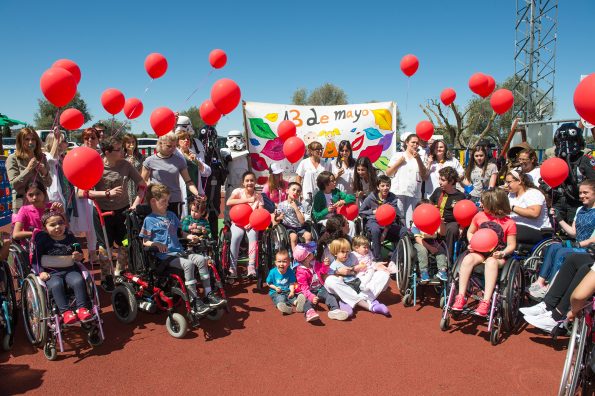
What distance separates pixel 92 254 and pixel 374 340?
330cm

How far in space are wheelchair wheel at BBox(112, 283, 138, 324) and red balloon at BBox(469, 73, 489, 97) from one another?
5355mm

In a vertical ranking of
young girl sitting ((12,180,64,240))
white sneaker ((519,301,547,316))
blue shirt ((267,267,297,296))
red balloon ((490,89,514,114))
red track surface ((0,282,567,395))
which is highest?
red balloon ((490,89,514,114))

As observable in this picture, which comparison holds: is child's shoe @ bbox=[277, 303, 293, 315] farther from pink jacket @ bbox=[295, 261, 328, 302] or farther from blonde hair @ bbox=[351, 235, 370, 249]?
blonde hair @ bbox=[351, 235, 370, 249]

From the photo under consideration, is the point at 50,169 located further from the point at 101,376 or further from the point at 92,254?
the point at 101,376

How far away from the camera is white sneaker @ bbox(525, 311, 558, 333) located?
3.30 m

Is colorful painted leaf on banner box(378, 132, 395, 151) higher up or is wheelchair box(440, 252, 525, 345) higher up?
colorful painted leaf on banner box(378, 132, 395, 151)

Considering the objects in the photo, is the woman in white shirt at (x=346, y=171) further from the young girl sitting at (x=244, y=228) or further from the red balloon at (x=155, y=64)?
the red balloon at (x=155, y=64)

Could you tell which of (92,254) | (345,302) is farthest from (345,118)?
(92,254)

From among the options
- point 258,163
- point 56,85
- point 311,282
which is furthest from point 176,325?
point 258,163

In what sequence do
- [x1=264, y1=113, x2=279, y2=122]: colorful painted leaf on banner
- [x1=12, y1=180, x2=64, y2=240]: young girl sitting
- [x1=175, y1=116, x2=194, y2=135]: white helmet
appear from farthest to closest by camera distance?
[x1=264, y1=113, x2=279, y2=122]: colorful painted leaf on banner, [x1=175, y1=116, x2=194, y2=135]: white helmet, [x1=12, y1=180, x2=64, y2=240]: young girl sitting

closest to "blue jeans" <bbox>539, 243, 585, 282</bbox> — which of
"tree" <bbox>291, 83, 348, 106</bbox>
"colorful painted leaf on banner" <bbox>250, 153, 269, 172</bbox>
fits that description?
"colorful painted leaf on banner" <bbox>250, 153, 269, 172</bbox>

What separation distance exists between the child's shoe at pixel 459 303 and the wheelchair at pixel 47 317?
9.61ft

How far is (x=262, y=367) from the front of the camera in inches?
123

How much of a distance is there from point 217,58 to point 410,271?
13.2ft
